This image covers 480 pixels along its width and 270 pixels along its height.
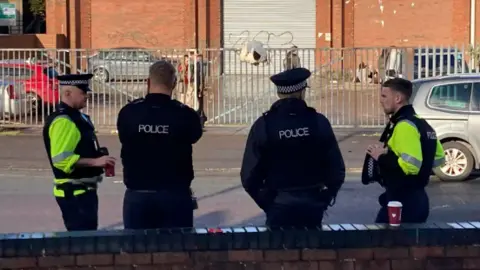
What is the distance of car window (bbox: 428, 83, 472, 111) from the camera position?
14.1m

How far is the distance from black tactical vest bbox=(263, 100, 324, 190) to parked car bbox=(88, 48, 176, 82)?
15.1m

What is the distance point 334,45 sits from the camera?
39.3 metres

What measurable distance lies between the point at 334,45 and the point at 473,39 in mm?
5944

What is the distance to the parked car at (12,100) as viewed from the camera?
20281mm

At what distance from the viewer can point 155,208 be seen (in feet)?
19.7

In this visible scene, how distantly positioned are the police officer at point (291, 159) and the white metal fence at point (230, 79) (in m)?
14.3

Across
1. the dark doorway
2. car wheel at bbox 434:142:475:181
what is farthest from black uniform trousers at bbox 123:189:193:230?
the dark doorway

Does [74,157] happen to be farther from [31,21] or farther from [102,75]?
[31,21]

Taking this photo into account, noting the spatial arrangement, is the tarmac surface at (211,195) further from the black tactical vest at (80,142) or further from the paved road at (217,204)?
the black tactical vest at (80,142)

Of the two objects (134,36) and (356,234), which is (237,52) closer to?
(356,234)

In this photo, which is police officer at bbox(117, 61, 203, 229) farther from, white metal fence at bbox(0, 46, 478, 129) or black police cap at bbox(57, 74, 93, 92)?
white metal fence at bbox(0, 46, 478, 129)

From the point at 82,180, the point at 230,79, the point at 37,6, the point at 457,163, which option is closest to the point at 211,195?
the point at 457,163

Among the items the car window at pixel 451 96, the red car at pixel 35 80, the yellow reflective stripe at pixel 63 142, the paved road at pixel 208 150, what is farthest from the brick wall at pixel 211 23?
the yellow reflective stripe at pixel 63 142

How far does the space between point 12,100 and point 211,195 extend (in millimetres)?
8884
